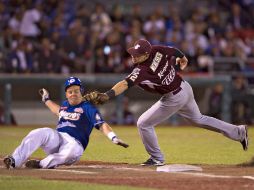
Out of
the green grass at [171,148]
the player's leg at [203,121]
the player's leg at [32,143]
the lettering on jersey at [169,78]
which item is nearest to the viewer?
the player's leg at [32,143]

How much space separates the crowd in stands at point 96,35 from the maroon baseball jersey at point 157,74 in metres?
9.47

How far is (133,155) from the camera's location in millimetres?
11648

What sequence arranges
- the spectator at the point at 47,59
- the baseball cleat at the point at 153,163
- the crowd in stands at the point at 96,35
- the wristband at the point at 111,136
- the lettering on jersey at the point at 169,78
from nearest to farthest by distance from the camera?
1. the wristband at the point at 111,136
2. the lettering on jersey at the point at 169,78
3. the baseball cleat at the point at 153,163
4. the spectator at the point at 47,59
5. the crowd in stands at the point at 96,35

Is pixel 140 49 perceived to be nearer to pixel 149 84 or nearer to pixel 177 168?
pixel 149 84

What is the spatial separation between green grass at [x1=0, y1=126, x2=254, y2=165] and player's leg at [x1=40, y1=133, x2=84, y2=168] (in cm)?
160

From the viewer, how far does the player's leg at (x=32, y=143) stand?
340 inches

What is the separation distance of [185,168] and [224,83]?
11566 millimetres

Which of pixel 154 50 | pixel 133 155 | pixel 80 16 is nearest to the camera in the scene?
pixel 154 50

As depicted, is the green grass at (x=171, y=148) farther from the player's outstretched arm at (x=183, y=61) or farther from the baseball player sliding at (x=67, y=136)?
the baseball player sliding at (x=67, y=136)

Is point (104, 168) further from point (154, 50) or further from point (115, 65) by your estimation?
point (115, 65)

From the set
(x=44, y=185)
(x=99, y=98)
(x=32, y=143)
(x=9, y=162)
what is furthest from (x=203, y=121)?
(x=44, y=185)

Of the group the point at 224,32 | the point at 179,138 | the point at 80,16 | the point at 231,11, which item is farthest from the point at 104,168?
the point at 231,11

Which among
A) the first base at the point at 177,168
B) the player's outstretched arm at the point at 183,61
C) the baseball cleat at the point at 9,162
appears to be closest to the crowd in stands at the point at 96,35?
the player's outstretched arm at the point at 183,61

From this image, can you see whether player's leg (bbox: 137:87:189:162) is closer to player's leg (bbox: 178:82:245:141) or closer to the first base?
player's leg (bbox: 178:82:245:141)
